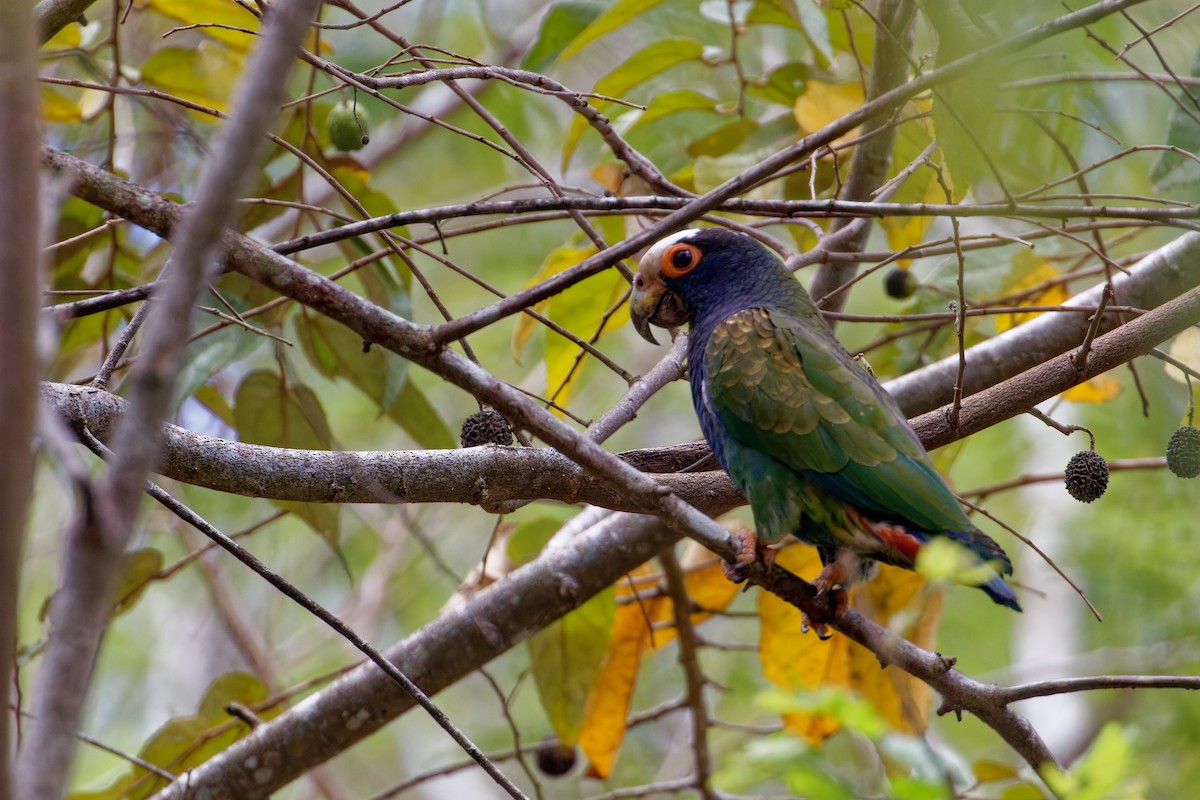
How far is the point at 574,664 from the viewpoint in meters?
3.98

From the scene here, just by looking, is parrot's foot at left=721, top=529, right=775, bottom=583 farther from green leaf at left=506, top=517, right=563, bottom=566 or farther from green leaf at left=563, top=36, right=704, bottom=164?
green leaf at left=563, top=36, right=704, bottom=164

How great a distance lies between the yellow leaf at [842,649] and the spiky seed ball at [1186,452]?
138 cm

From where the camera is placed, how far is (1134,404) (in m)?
6.62

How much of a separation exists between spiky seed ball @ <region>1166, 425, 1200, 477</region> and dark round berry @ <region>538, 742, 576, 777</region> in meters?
2.59

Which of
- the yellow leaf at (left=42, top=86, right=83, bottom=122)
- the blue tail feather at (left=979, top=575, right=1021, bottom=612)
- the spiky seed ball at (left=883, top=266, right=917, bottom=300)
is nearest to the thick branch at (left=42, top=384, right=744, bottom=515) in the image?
the blue tail feather at (left=979, top=575, right=1021, bottom=612)

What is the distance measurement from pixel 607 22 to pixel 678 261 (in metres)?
1.11

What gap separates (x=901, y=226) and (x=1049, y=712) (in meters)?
3.79

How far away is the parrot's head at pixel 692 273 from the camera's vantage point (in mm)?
3494

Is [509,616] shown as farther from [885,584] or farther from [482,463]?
[885,584]

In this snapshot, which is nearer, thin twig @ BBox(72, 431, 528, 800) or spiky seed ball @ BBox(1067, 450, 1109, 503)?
thin twig @ BBox(72, 431, 528, 800)

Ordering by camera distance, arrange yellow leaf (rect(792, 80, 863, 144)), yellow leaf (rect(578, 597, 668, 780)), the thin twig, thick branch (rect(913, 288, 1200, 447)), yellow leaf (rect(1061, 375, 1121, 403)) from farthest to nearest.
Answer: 1. yellow leaf (rect(578, 597, 668, 780))
2. yellow leaf (rect(1061, 375, 1121, 403))
3. yellow leaf (rect(792, 80, 863, 144))
4. thick branch (rect(913, 288, 1200, 447))
5. the thin twig

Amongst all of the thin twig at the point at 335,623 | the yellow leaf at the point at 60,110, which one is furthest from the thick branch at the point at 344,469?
the yellow leaf at the point at 60,110

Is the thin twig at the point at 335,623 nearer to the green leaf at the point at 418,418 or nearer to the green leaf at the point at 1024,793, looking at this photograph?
the green leaf at the point at 418,418

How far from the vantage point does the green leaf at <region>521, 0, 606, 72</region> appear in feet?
13.8
